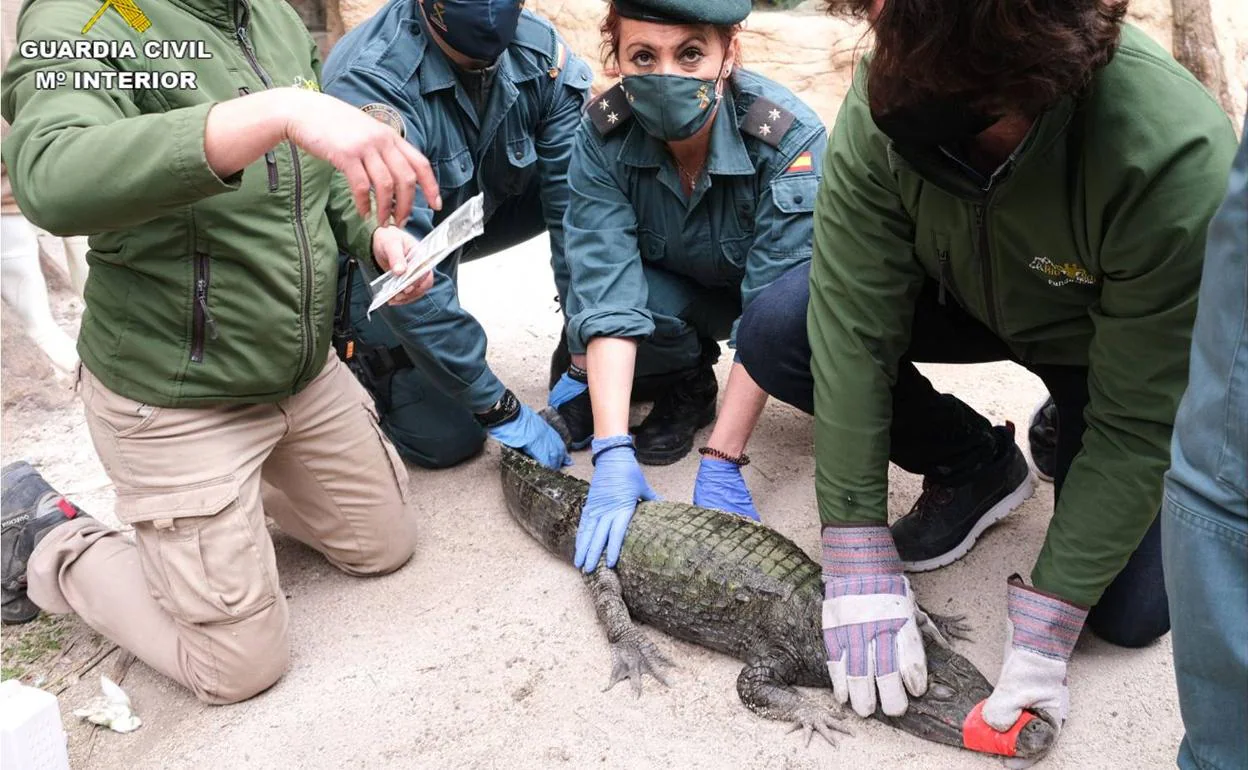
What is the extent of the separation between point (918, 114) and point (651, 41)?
1.22 metres

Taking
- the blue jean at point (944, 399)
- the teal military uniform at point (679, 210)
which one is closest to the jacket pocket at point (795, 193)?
the teal military uniform at point (679, 210)

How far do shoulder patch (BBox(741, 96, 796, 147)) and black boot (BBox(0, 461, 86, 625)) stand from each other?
6.87 feet

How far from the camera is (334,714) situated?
7.76 ft

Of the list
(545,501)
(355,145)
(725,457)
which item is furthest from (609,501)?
(355,145)

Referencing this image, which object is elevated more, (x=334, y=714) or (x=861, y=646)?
(x=861, y=646)

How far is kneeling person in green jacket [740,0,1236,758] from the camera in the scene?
164 cm

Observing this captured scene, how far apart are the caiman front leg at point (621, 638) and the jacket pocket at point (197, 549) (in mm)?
815

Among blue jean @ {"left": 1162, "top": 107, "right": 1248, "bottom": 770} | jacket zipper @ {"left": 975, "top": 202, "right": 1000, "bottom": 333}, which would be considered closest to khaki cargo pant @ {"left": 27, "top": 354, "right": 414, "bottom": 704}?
jacket zipper @ {"left": 975, "top": 202, "right": 1000, "bottom": 333}

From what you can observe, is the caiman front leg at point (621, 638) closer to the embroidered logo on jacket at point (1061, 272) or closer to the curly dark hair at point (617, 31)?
the embroidered logo on jacket at point (1061, 272)

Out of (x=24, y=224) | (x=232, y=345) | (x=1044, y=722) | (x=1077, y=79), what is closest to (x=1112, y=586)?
(x=1044, y=722)

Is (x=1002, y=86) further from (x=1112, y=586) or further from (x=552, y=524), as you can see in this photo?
(x=552, y=524)

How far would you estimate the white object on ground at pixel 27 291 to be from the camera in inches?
163

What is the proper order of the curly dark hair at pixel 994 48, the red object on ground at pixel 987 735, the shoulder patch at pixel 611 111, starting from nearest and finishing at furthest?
the curly dark hair at pixel 994 48, the red object on ground at pixel 987 735, the shoulder patch at pixel 611 111

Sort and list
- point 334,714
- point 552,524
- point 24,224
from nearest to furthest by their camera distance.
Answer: point 334,714 < point 552,524 < point 24,224
